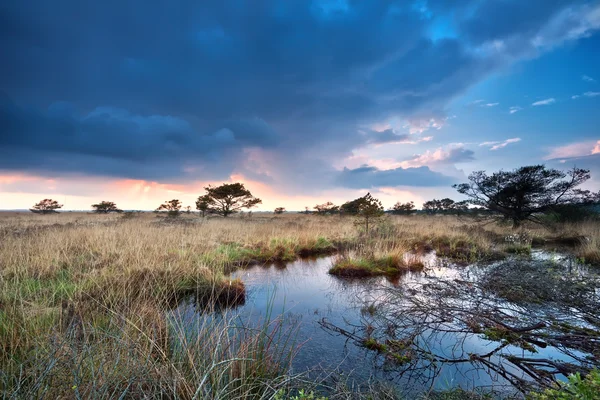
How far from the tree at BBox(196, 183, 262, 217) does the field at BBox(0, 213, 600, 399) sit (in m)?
20.6

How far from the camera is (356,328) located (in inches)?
162

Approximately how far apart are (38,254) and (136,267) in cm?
351

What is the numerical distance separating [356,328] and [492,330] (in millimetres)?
1930

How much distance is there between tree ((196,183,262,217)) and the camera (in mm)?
33344

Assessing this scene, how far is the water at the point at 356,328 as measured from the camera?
2896 mm

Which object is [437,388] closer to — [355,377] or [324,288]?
[355,377]

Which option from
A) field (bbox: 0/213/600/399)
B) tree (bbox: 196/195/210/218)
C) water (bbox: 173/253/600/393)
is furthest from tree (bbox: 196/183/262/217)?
water (bbox: 173/253/600/393)

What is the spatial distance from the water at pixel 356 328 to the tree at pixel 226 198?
26884 millimetres

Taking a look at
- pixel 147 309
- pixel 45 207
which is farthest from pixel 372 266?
pixel 45 207

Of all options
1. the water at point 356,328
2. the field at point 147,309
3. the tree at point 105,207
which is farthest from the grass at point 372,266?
the tree at point 105,207

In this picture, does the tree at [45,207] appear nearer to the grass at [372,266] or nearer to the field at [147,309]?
the field at [147,309]

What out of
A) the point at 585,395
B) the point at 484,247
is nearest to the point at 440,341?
the point at 585,395

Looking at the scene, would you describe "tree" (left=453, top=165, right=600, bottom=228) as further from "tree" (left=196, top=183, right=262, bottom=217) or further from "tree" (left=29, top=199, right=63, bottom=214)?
"tree" (left=29, top=199, right=63, bottom=214)

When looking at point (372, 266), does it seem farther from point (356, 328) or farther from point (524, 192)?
point (524, 192)
